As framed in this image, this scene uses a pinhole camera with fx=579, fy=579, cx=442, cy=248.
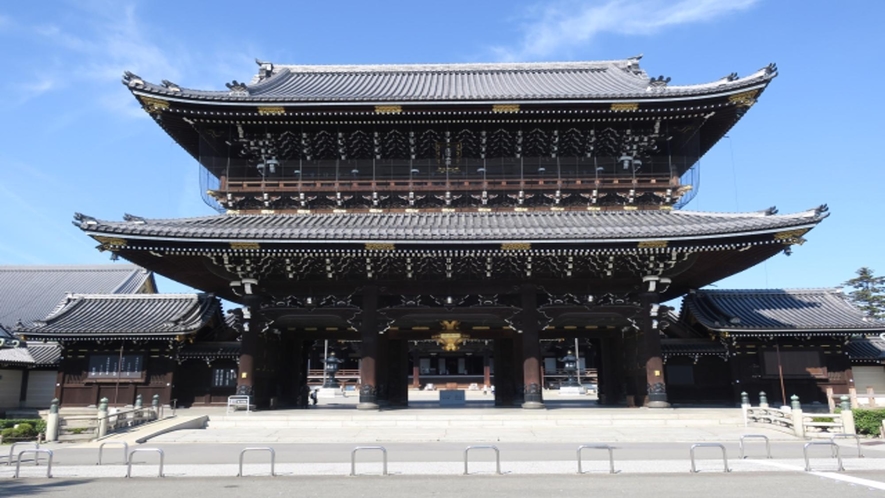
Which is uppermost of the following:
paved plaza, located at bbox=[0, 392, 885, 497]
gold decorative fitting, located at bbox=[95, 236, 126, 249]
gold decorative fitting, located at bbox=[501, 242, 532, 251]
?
gold decorative fitting, located at bbox=[95, 236, 126, 249]

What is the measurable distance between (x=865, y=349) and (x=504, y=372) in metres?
15.6

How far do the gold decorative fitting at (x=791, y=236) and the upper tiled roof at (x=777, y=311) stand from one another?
4550 mm

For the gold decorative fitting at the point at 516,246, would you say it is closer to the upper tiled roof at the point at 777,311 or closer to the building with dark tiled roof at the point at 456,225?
the building with dark tiled roof at the point at 456,225

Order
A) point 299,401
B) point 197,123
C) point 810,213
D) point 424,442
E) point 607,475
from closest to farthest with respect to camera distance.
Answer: point 607,475, point 424,442, point 810,213, point 197,123, point 299,401

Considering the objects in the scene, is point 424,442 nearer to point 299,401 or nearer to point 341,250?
point 341,250

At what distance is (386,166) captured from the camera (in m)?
24.3

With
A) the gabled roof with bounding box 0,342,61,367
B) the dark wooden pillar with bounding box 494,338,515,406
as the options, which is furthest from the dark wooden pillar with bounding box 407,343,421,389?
the gabled roof with bounding box 0,342,61,367

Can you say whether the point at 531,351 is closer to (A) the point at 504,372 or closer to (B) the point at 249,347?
(A) the point at 504,372

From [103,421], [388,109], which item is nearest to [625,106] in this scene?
[388,109]

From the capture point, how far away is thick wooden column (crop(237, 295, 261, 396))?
2159 centimetres

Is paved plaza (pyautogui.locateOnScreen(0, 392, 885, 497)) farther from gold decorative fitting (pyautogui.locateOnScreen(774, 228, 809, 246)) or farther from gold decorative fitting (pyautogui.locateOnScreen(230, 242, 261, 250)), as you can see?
gold decorative fitting (pyautogui.locateOnScreen(774, 228, 809, 246))

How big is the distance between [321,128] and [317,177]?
203 cm

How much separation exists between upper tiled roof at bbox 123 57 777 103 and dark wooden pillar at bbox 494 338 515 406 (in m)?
11.4

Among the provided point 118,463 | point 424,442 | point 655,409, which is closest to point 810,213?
point 655,409
